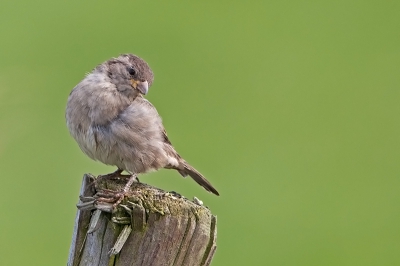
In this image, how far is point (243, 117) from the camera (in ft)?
32.0

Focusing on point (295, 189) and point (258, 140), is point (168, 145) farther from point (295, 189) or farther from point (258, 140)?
point (258, 140)

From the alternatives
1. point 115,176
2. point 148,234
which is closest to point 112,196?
point 148,234

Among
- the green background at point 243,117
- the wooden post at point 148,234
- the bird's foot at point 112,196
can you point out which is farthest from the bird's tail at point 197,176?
the wooden post at point 148,234

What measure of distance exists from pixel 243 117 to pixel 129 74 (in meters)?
4.48

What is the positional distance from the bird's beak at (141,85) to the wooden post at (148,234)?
168cm

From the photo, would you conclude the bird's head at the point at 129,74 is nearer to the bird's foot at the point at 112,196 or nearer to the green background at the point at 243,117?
the green background at the point at 243,117

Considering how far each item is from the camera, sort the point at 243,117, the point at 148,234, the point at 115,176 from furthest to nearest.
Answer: the point at 243,117
the point at 115,176
the point at 148,234

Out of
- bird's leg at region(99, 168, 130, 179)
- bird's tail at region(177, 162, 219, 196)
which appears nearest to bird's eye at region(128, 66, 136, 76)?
bird's leg at region(99, 168, 130, 179)

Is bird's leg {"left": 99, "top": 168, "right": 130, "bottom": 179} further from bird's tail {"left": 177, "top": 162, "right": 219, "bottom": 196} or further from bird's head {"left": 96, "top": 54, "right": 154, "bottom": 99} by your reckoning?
bird's tail {"left": 177, "top": 162, "right": 219, "bottom": 196}

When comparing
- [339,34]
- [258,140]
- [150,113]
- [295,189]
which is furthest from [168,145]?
[339,34]

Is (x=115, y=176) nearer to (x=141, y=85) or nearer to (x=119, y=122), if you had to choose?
(x=119, y=122)

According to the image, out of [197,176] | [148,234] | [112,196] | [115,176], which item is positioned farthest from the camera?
[197,176]

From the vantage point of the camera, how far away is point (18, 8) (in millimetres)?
10844

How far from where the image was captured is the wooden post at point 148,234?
347 centimetres
